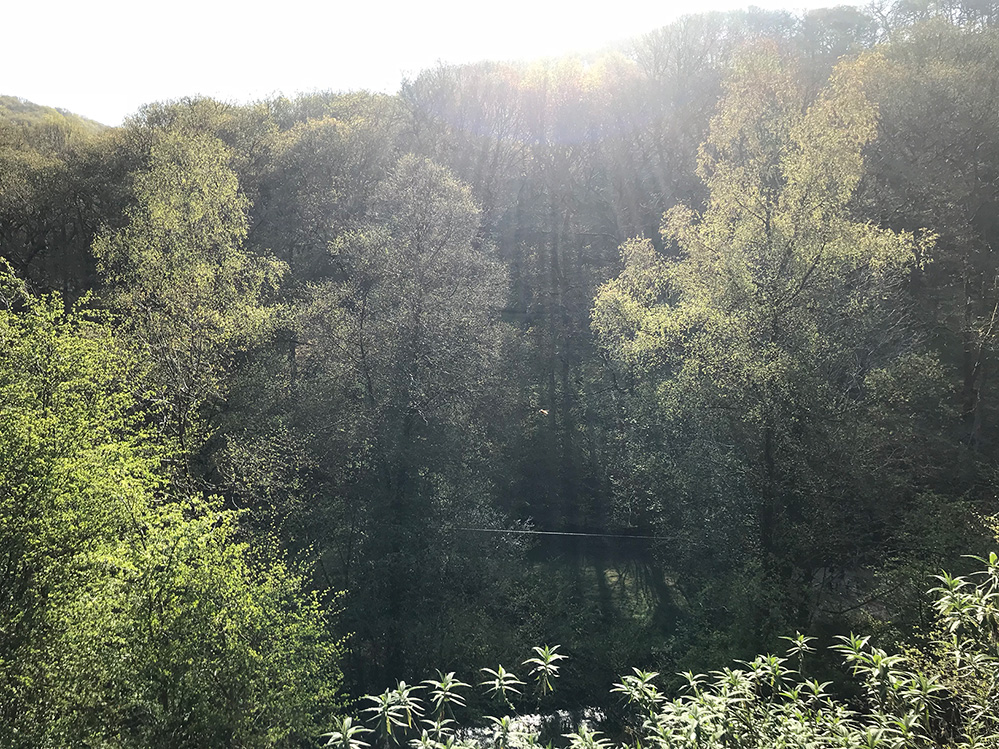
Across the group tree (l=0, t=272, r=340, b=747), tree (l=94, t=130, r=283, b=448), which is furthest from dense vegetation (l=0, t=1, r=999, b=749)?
tree (l=94, t=130, r=283, b=448)

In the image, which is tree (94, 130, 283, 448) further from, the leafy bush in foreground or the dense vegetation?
the leafy bush in foreground

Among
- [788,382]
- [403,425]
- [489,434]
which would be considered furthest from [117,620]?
[489,434]

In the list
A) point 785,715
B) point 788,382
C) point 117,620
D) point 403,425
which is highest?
point 788,382

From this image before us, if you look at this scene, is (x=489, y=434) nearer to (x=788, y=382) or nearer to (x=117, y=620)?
(x=788, y=382)

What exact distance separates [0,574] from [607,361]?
79.5ft

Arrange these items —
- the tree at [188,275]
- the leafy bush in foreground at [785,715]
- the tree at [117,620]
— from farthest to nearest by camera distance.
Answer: the tree at [188,275], the tree at [117,620], the leafy bush in foreground at [785,715]

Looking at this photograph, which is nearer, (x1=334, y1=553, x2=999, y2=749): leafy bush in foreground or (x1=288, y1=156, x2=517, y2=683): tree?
(x1=334, y1=553, x2=999, y2=749): leafy bush in foreground

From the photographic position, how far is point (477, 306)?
82.7ft

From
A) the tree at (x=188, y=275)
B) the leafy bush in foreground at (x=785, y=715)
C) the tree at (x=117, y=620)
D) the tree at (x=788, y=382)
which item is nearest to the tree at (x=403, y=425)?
the tree at (x=188, y=275)

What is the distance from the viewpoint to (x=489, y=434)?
28453mm

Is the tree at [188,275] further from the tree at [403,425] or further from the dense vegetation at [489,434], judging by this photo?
the tree at [403,425]

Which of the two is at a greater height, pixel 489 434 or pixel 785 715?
pixel 785 715

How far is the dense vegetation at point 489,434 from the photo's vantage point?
11453mm

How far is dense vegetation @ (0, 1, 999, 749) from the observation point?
1145 cm
